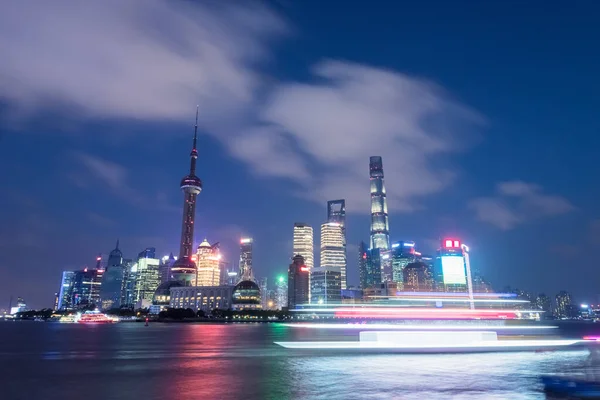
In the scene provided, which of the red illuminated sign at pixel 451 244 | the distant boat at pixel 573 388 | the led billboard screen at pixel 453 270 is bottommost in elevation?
the distant boat at pixel 573 388

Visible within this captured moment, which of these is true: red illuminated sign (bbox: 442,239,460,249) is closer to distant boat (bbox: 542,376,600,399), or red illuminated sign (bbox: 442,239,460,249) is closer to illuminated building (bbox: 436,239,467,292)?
illuminated building (bbox: 436,239,467,292)

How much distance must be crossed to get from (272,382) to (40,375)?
61.6ft

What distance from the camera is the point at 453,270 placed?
118m

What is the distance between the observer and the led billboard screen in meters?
117

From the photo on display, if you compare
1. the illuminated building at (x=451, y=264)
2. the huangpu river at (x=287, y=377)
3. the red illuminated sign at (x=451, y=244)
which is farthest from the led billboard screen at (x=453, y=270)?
the huangpu river at (x=287, y=377)

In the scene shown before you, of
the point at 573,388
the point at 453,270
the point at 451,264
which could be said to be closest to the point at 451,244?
the point at 451,264

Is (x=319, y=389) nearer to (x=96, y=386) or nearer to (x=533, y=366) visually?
(x=96, y=386)

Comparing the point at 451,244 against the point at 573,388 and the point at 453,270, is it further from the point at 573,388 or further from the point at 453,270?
the point at 573,388

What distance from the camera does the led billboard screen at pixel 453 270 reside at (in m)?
117

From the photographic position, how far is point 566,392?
2159 cm

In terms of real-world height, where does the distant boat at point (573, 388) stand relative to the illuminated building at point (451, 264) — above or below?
below

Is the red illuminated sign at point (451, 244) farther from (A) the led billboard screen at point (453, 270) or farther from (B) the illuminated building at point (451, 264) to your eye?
(A) the led billboard screen at point (453, 270)

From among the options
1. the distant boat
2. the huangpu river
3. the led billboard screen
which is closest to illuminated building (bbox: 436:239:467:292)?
the led billboard screen

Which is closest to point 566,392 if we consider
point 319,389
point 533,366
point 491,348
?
point 319,389
